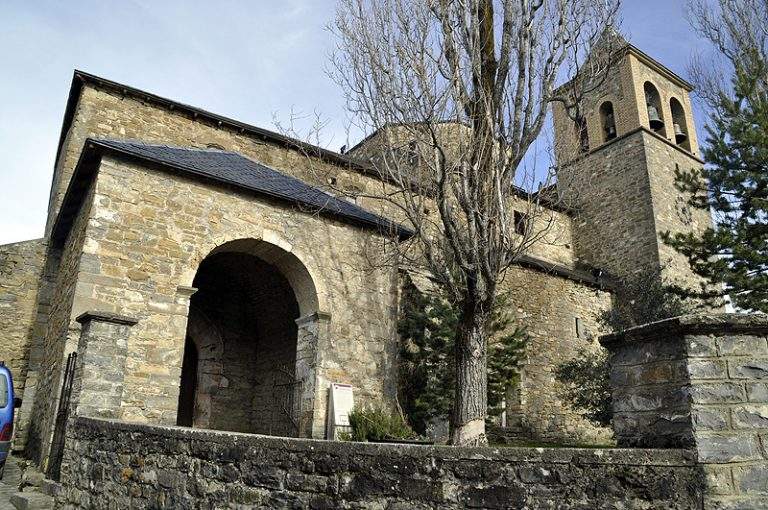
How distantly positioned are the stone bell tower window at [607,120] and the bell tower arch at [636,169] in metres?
0.03

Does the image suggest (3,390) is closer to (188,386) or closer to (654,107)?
(188,386)

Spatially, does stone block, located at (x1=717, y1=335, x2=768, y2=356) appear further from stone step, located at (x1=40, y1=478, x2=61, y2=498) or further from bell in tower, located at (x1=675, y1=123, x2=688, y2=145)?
bell in tower, located at (x1=675, y1=123, x2=688, y2=145)

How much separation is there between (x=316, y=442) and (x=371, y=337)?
19.1 feet

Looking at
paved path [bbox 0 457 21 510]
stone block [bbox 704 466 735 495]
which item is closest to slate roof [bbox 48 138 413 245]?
paved path [bbox 0 457 21 510]

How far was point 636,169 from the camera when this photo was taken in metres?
18.1

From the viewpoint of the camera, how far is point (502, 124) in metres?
7.29

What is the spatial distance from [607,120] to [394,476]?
19.9 m

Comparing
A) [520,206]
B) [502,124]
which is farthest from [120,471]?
[520,206]

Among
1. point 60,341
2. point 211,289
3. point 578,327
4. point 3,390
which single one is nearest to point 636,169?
point 578,327

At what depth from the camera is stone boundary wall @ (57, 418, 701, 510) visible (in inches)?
103

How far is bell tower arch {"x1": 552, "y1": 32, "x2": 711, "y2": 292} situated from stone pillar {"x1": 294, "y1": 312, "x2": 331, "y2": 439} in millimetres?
11566

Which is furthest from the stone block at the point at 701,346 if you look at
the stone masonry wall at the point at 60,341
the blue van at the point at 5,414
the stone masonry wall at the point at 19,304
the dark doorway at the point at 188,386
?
the stone masonry wall at the point at 19,304

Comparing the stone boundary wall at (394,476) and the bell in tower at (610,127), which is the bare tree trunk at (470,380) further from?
the bell in tower at (610,127)

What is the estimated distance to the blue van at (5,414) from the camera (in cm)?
693
